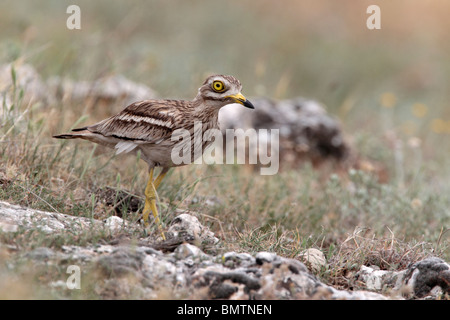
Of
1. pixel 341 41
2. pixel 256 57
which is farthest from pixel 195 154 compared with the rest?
pixel 341 41

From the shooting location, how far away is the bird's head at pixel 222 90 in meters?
4.87

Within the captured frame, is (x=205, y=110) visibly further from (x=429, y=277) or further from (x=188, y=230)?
(x=429, y=277)

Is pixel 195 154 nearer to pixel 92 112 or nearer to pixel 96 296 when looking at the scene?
pixel 96 296

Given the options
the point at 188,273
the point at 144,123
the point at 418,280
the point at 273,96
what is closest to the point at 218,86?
the point at 144,123

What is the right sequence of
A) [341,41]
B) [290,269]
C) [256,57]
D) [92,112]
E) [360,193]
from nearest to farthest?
[290,269] < [360,193] < [92,112] < [256,57] < [341,41]

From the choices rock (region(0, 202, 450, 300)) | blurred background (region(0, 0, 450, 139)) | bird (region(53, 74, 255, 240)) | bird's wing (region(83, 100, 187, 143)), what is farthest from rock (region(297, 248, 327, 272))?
blurred background (region(0, 0, 450, 139))

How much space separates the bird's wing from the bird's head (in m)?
0.31

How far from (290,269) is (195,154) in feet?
4.88

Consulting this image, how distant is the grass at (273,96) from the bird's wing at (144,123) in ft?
1.83

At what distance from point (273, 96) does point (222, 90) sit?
Answer: 5.92 meters

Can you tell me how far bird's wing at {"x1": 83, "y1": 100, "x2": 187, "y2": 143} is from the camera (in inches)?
192

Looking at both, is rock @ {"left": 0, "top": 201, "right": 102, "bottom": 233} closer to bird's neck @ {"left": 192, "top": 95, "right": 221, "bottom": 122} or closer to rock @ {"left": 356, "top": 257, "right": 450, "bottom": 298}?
bird's neck @ {"left": 192, "top": 95, "right": 221, "bottom": 122}

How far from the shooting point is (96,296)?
338cm

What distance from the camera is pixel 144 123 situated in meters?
4.96
